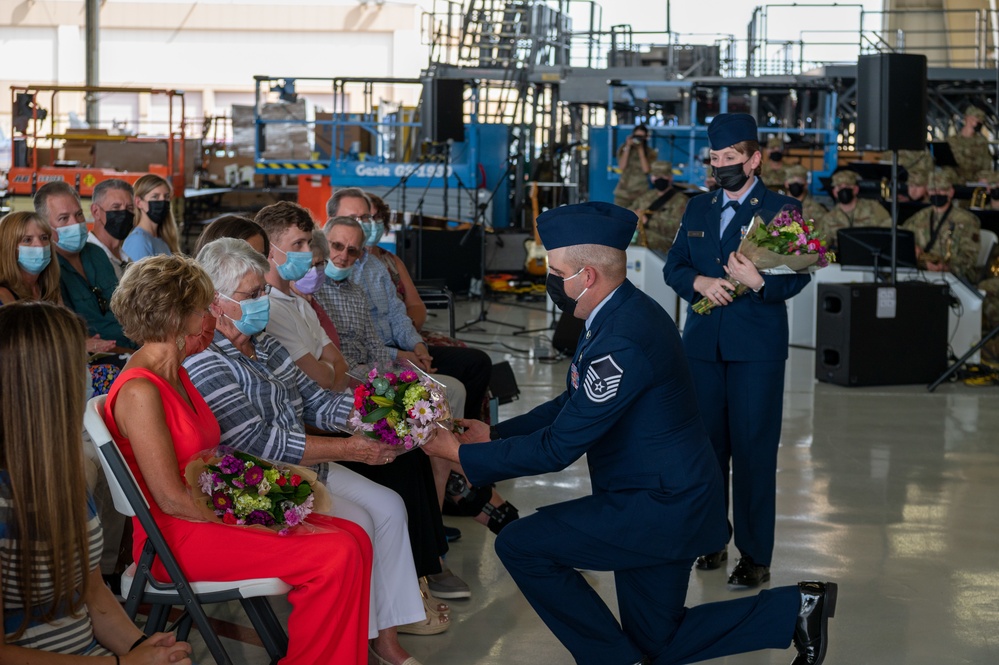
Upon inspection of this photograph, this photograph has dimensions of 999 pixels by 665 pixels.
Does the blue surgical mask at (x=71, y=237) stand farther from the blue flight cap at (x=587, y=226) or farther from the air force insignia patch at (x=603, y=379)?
the air force insignia patch at (x=603, y=379)

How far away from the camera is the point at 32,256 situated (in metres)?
4.38

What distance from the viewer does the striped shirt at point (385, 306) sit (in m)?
5.45

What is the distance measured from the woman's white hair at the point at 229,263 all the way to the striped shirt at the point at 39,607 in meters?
1.19

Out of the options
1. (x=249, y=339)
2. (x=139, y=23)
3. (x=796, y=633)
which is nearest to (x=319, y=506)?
(x=249, y=339)

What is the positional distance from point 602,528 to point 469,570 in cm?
160

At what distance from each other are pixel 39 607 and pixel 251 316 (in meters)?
1.33

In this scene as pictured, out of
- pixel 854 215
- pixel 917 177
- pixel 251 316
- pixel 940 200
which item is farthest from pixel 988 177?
pixel 251 316

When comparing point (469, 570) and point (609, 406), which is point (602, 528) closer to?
point (609, 406)

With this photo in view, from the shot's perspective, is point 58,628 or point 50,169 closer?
point 58,628

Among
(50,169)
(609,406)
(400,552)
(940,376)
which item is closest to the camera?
(609,406)

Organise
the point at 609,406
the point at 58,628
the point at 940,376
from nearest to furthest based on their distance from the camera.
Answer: the point at 58,628 < the point at 609,406 < the point at 940,376

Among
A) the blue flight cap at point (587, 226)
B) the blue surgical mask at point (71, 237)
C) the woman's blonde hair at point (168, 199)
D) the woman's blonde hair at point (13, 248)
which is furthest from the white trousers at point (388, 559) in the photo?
the woman's blonde hair at point (168, 199)

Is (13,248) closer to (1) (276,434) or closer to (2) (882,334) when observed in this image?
(1) (276,434)

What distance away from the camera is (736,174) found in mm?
4246
